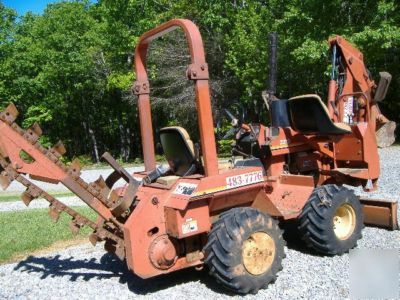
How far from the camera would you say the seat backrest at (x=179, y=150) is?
5.55 meters

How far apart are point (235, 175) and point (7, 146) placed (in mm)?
2374

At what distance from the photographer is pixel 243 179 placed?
528 cm

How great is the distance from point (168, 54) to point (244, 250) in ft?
65.7

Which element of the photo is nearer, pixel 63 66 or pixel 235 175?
pixel 235 175

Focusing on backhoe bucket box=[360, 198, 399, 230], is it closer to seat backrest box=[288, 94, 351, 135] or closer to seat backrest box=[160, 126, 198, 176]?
seat backrest box=[288, 94, 351, 135]

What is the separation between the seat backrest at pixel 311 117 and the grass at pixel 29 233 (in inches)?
172

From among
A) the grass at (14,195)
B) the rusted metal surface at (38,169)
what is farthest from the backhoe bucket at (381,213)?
the grass at (14,195)

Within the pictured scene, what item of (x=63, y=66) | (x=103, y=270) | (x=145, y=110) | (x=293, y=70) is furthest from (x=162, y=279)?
(x=63, y=66)

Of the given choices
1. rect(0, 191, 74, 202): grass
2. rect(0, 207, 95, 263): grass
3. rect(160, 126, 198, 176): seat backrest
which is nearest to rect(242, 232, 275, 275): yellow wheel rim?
rect(160, 126, 198, 176): seat backrest

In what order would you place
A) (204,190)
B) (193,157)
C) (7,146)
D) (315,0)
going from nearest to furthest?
(7,146) → (204,190) → (193,157) → (315,0)

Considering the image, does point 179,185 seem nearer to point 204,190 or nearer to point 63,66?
point 204,190

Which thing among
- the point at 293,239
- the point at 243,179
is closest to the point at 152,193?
the point at 243,179

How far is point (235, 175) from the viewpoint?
17.1 feet

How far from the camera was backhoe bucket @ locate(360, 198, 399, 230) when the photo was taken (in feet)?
23.3
